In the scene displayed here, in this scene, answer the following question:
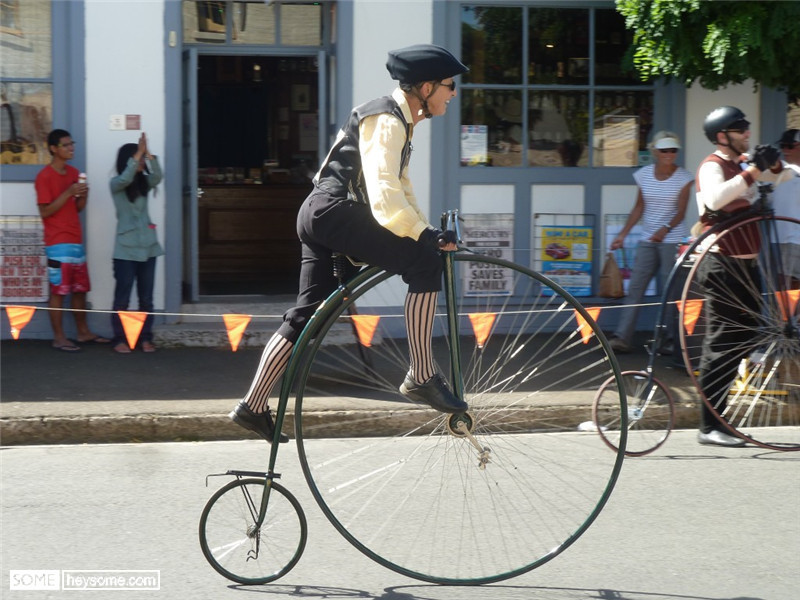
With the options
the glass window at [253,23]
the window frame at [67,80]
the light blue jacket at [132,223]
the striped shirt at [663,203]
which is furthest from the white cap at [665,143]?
the window frame at [67,80]

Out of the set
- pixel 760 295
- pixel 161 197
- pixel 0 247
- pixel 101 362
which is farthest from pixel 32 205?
pixel 760 295

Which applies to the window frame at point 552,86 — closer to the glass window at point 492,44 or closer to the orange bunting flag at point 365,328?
the glass window at point 492,44

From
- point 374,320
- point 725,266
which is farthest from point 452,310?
point 725,266

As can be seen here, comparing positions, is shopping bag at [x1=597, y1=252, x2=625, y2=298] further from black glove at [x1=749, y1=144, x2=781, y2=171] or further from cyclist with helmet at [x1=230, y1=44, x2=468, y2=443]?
cyclist with helmet at [x1=230, y1=44, x2=468, y2=443]

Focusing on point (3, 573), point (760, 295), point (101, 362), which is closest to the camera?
point (3, 573)

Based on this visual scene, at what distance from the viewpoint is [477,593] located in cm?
430

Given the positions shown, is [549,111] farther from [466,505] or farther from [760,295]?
[466,505]

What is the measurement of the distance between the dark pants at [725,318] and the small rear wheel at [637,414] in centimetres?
28

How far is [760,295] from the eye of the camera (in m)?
6.23

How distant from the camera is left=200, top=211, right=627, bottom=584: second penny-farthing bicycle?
4.27 m

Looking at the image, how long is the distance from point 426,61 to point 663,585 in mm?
2216

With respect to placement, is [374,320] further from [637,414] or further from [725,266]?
[725,266]

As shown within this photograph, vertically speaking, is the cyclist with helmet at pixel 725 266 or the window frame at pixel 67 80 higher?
the window frame at pixel 67 80

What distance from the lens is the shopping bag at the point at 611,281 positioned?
897cm
